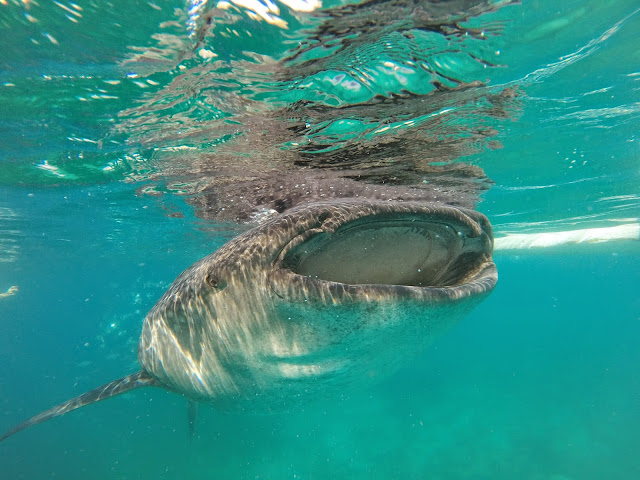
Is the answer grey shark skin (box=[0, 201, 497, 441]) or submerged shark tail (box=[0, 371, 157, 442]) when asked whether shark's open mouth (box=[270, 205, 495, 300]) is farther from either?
submerged shark tail (box=[0, 371, 157, 442])

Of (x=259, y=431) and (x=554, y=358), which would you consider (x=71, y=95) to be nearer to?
(x=259, y=431)

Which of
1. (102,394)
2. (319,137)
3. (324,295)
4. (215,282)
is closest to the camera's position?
(324,295)

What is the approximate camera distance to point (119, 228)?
663 inches

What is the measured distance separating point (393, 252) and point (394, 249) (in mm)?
29

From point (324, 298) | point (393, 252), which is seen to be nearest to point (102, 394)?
point (324, 298)

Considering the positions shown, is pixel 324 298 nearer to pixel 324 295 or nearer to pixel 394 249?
pixel 324 295

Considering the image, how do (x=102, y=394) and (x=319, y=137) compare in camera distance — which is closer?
(x=102, y=394)

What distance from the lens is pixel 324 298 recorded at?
2.02 meters

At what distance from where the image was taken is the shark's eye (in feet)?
8.37

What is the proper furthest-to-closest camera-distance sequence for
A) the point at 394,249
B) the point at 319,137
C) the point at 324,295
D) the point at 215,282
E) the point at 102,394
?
the point at 319,137 → the point at 102,394 → the point at 394,249 → the point at 215,282 → the point at 324,295

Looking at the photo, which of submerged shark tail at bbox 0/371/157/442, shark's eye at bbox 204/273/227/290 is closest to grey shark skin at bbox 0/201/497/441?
shark's eye at bbox 204/273/227/290

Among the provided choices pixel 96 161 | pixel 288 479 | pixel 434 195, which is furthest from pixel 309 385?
pixel 288 479

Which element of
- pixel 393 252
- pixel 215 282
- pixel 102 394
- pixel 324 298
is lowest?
pixel 102 394

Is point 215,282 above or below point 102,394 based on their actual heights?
above
